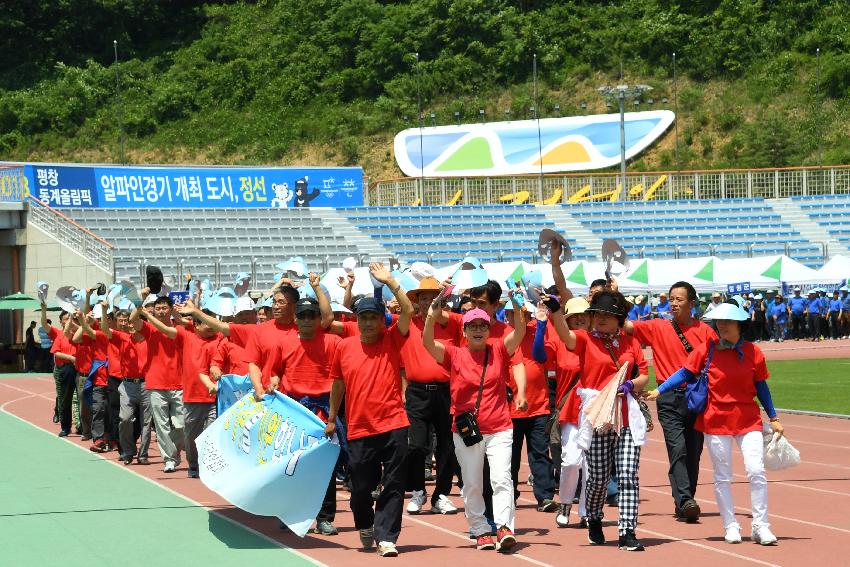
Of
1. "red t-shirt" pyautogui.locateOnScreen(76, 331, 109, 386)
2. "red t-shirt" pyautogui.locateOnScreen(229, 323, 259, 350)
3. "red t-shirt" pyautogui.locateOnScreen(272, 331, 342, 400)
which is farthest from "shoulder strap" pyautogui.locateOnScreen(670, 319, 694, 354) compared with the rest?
"red t-shirt" pyautogui.locateOnScreen(76, 331, 109, 386)

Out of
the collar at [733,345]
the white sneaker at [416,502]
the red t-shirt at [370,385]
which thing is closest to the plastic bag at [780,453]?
the collar at [733,345]

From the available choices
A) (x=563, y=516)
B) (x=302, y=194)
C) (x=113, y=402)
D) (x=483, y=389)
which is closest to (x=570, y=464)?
(x=563, y=516)

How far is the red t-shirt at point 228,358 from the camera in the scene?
1288cm

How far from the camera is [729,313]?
9641mm

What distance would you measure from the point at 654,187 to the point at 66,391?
106 ft

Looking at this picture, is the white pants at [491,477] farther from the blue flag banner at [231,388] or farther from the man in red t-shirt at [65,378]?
the man in red t-shirt at [65,378]

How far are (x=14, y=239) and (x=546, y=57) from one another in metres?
32.8

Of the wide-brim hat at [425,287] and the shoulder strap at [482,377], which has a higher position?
the wide-brim hat at [425,287]

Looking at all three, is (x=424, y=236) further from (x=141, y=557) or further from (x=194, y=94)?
(x=141, y=557)

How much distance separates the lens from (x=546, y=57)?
6594 centimetres

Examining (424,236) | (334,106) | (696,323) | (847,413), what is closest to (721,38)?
(334,106)

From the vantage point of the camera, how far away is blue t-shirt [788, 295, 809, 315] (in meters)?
41.8

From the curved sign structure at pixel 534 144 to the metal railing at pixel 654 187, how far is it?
967 cm

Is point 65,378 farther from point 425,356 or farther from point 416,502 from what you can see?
point 425,356
